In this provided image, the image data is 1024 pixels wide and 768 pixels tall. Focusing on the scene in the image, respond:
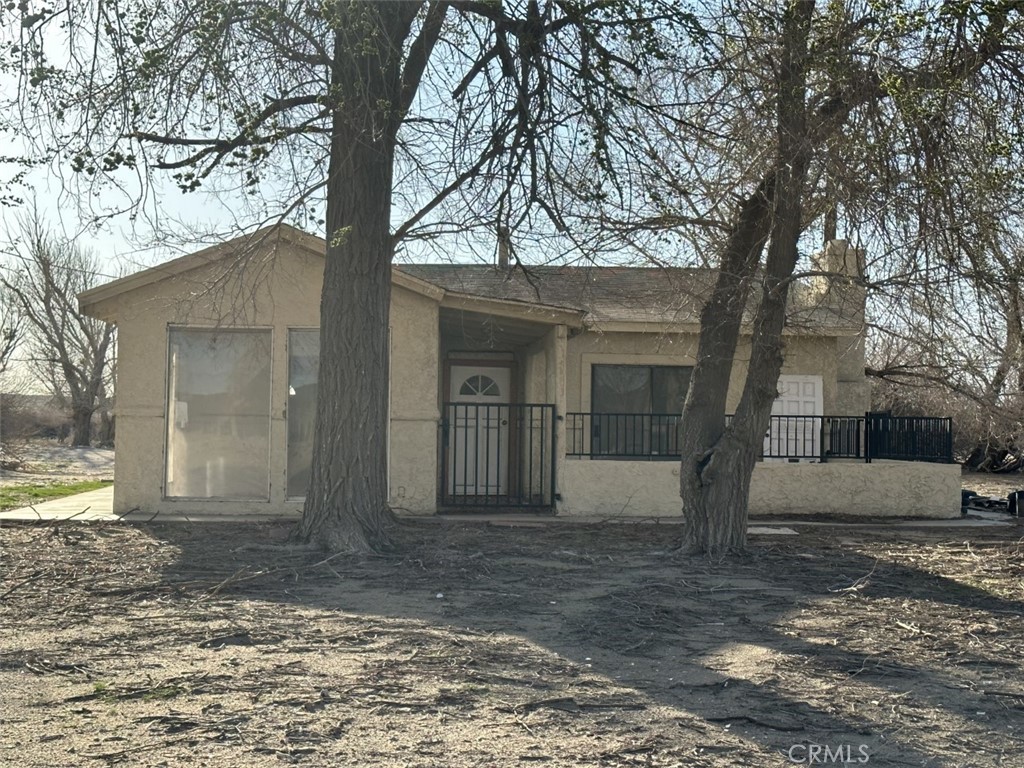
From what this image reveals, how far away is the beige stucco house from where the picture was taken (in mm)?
14312

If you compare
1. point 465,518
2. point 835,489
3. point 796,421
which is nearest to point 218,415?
point 465,518

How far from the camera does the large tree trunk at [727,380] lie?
10078mm

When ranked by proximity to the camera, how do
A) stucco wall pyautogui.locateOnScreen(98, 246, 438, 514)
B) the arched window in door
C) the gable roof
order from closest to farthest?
the gable roof < stucco wall pyautogui.locateOnScreen(98, 246, 438, 514) < the arched window in door

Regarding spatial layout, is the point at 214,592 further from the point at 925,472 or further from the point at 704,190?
the point at 925,472

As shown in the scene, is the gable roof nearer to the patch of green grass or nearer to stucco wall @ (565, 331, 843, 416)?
stucco wall @ (565, 331, 843, 416)

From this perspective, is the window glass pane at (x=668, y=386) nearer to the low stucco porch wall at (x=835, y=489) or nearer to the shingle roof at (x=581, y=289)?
the shingle roof at (x=581, y=289)

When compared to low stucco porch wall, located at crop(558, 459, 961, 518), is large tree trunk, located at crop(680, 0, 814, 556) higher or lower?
higher

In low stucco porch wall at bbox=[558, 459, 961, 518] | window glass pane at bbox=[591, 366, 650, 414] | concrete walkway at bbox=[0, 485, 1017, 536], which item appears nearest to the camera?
concrete walkway at bbox=[0, 485, 1017, 536]

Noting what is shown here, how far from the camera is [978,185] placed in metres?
8.17

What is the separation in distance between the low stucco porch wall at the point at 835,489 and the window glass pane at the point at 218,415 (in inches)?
207

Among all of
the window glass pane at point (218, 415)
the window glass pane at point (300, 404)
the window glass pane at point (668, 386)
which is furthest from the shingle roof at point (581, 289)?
the window glass pane at point (218, 415)

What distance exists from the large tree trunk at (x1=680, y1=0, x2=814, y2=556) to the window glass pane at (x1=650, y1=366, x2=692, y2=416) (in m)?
6.14

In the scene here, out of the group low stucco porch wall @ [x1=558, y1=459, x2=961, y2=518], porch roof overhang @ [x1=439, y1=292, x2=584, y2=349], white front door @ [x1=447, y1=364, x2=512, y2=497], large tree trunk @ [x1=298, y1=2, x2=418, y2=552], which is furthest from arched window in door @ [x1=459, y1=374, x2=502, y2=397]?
large tree trunk @ [x1=298, y1=2, x2=418, y2=552]

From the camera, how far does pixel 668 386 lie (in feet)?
55.6
